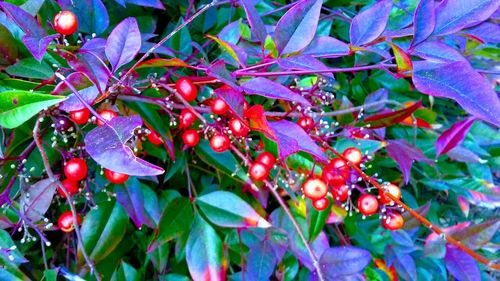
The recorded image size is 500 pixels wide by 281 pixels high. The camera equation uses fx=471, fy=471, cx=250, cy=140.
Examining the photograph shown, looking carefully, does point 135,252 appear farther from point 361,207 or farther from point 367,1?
point 367,1

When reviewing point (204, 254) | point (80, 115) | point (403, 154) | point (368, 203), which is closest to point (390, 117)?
point (403, 154)

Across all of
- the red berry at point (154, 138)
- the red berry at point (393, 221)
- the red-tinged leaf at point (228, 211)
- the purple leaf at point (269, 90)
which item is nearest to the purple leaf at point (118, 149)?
the purple leaf at point (269, 90)

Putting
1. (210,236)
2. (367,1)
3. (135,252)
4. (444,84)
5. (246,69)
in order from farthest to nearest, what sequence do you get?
1. (367,1)
2. (135,252)
3. (210,236)
4. (246,69)
5. (444,84)

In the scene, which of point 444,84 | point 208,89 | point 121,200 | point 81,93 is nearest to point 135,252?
point 121,200

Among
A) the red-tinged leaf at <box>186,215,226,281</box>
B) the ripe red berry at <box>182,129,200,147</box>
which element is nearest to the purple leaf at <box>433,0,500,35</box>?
the ripe red berry at <box>182,129,200,147</box>

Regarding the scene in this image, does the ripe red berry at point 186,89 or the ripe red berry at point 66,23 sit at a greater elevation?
the ripe red berry at point 66,23

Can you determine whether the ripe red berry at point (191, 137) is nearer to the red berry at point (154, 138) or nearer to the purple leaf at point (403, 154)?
the red berry at point (154, 138)
